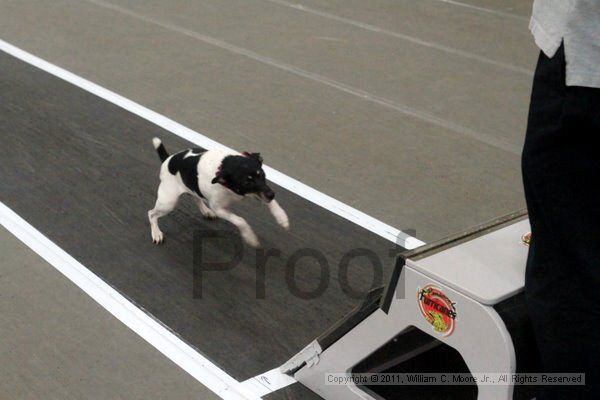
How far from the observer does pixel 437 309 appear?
2469 mm

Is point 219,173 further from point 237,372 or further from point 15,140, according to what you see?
point 15,140

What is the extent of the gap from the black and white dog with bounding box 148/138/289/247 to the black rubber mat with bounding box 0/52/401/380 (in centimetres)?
19

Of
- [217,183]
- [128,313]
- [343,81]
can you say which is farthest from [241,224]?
[343,81]

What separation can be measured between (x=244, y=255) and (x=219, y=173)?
55cm

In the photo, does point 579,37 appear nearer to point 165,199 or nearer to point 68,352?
point 68,352

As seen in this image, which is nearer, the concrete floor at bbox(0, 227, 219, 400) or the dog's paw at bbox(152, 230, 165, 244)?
the concrete floor at bbox(0, 227, 219, 400)

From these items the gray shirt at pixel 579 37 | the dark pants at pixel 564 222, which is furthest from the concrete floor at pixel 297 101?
the gray shirt at pixel 579 37

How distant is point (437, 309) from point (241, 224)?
155 cm

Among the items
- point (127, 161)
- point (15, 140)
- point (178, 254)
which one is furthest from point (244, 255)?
point (15, 140)

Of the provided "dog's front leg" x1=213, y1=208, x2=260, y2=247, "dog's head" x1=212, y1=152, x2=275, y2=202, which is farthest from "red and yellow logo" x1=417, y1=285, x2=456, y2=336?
"dog's front leg" x1=213, y1=208, x2=260, y2=247

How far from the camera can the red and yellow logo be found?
2424 millimetres

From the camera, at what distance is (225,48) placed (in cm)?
706

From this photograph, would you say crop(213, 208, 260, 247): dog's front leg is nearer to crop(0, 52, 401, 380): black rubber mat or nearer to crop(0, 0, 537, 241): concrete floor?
crop(0, 52, 401, 380): black rubber mat

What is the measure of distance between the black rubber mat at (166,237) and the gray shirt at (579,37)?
1.83 metres
